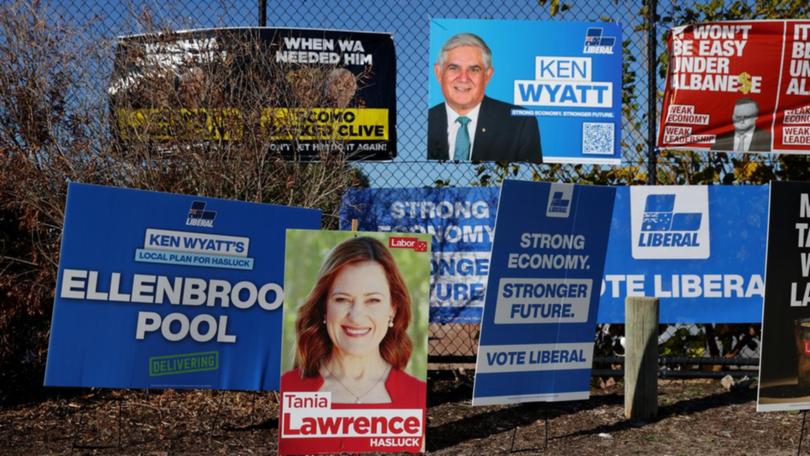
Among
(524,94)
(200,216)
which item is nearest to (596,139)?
(524,94)

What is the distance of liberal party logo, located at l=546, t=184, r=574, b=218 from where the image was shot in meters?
6.15

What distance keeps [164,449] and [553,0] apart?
520cm

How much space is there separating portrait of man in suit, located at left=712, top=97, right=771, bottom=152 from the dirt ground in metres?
2.16

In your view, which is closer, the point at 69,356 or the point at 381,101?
the point at 69,356

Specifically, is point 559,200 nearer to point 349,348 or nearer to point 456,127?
point 349,348

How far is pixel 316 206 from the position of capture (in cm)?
734

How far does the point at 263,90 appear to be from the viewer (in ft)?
23.2

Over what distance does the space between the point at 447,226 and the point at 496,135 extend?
0.94 m

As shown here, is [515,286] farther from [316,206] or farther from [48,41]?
[48,41]

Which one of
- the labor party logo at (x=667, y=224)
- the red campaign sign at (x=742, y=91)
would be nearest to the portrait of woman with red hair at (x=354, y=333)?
the labor party logo at (x=667, y=224)

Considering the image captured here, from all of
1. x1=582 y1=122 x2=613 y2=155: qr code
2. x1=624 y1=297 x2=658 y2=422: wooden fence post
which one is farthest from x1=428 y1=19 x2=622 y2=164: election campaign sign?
x1=624 y1=297 x2=658 y2=422: wooden fence post

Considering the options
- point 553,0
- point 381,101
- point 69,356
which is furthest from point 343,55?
point 69,356

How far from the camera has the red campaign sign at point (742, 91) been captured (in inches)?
320

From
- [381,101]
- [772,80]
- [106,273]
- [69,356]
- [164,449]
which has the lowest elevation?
[164,449]
